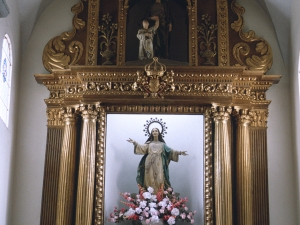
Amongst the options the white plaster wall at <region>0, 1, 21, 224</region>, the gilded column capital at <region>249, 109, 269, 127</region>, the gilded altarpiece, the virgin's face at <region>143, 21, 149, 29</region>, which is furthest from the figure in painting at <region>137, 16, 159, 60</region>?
the white plaster wall at <region>0, 1, 21, 224</region>

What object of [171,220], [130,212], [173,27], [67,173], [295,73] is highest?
[173,27]

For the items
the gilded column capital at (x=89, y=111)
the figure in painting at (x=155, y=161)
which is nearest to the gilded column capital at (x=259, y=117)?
the figure in painting at (x=155, y=161)

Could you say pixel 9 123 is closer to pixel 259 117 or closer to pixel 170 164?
pixel 170 164

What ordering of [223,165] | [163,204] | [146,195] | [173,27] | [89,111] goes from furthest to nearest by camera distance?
[173,27], [89,111], [223,165], [146,195], [163,204]

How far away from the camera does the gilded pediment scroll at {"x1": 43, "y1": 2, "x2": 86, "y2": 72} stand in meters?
11.1

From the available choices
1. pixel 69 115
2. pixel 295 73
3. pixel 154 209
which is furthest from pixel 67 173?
pixel 295 73

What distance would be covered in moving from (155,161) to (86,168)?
3.55ft

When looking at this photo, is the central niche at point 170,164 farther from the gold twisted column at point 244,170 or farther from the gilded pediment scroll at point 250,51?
the gilded pediment scroll at point 250,51

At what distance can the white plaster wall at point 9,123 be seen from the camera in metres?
9.95

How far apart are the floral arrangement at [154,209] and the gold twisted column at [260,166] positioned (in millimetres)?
1075

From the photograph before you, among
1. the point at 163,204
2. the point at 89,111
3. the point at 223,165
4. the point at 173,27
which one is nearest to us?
the point at 163,204

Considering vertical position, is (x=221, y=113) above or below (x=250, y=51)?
below

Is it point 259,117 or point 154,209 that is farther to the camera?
point 259,117

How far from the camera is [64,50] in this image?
11.2m
